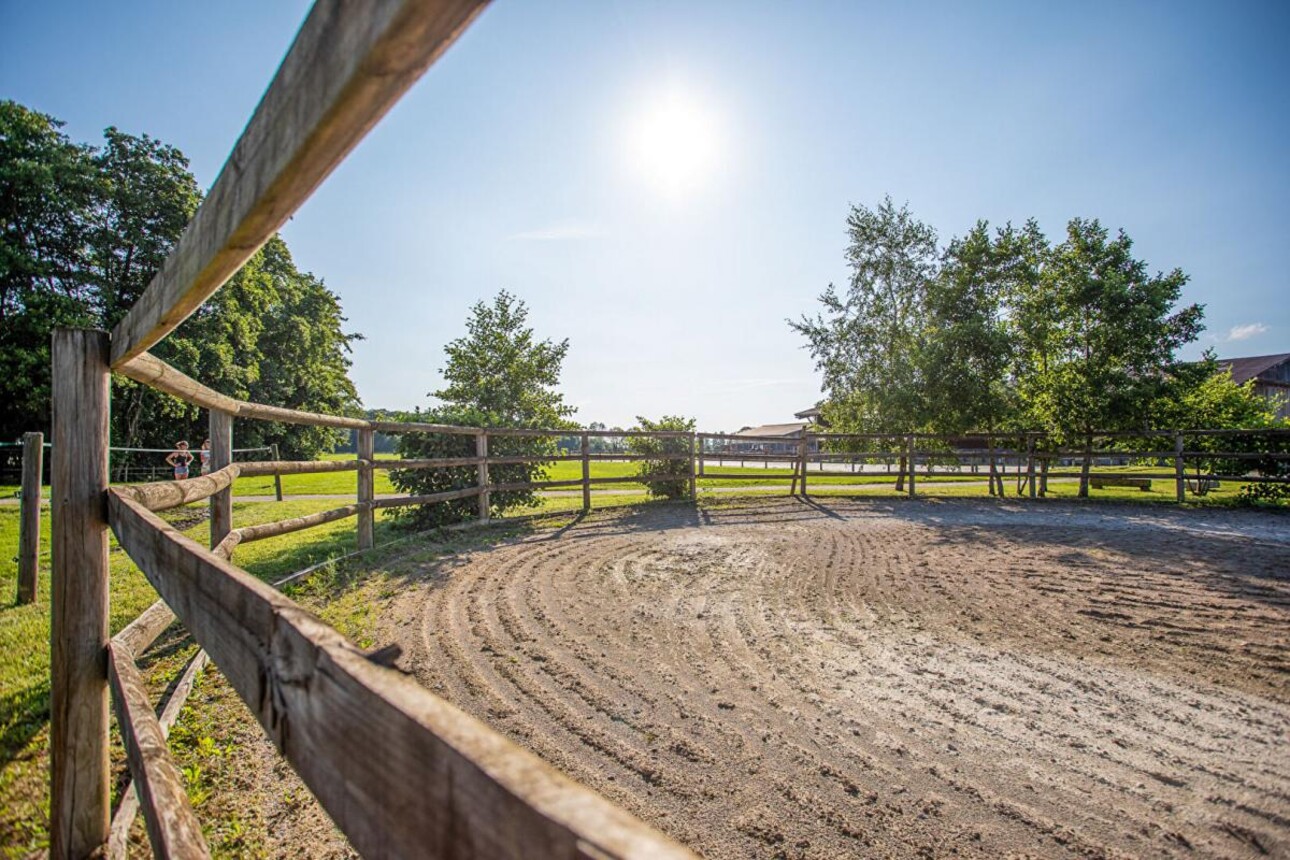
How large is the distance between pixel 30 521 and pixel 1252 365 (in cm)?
5732

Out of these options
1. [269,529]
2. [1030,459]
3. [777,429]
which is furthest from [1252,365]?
[269,529]

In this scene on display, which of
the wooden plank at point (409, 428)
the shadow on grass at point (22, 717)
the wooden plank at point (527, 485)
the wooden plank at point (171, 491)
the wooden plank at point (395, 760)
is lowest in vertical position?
the shadow on grass at point (22, 717)

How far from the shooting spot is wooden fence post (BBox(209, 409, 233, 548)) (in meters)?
3.37

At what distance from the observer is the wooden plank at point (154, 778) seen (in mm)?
1059

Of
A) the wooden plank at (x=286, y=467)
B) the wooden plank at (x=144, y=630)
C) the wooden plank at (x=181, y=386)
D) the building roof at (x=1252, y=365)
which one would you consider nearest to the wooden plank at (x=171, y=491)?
the wooden plank at (x=181, y=386)

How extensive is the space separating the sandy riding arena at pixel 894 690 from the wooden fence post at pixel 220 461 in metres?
1.19

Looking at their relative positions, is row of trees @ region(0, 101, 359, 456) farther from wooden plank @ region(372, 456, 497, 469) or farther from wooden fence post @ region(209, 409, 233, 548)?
wooden fence post @ region(209, 409, 233, 548)

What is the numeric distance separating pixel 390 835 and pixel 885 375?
18865mm

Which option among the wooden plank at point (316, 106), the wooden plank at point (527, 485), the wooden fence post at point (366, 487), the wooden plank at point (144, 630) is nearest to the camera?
the wooden plank at point (316, 106)

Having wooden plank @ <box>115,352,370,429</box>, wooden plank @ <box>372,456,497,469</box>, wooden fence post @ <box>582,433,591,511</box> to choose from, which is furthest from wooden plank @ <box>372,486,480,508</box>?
wooden fence post @ <box>582,433,591,511</box>

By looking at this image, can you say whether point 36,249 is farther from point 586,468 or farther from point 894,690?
point 894,690

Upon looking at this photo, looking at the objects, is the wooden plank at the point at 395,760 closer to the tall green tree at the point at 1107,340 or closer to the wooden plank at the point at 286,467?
the wooden plank at the point at 286,467

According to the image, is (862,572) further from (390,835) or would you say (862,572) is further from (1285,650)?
(390,835)

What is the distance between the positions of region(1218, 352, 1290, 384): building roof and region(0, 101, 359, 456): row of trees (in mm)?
54772
